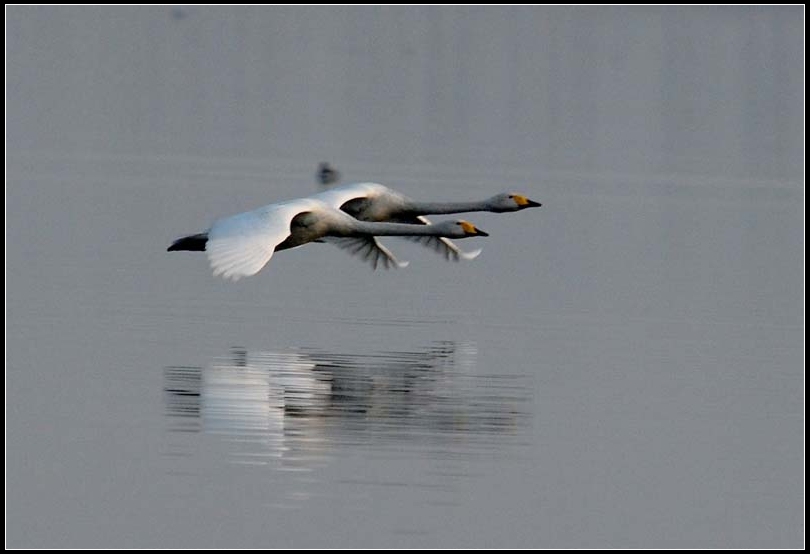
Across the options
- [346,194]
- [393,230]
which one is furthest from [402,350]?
[346,194]

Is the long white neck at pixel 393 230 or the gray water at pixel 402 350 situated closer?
the gray water at pixel 402 350

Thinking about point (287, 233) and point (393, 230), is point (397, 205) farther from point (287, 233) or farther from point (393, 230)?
point (287, 233)

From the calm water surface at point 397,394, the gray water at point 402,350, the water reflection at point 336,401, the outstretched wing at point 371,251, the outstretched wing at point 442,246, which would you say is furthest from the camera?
the outstretched wing at point 442,246

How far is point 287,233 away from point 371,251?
4.70m

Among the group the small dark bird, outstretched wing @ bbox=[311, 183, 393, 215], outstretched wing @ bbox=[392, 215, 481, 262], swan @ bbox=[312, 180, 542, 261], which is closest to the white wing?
outstretched wing @ bbox=[311, 183, 393, 215]

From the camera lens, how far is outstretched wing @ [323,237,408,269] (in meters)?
24.5

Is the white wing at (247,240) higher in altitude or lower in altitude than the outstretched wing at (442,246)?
lower

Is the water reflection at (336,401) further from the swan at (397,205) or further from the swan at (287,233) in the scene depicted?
the swan at (397,205)

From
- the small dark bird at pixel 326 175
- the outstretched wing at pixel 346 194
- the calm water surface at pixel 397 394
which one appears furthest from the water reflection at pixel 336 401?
the small dark bird at pixel 326 175

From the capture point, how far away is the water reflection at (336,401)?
16.2 metres

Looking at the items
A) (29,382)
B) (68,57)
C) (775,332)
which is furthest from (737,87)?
(29,382)

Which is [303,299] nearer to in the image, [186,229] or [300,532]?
[186,229]

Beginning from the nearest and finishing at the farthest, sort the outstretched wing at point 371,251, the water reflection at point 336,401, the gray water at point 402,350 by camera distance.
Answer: the gray water at point 402,350 < the water reflection at point 336,401 < the outstretched wing at point 371,251

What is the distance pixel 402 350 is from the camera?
20188 millimetres
